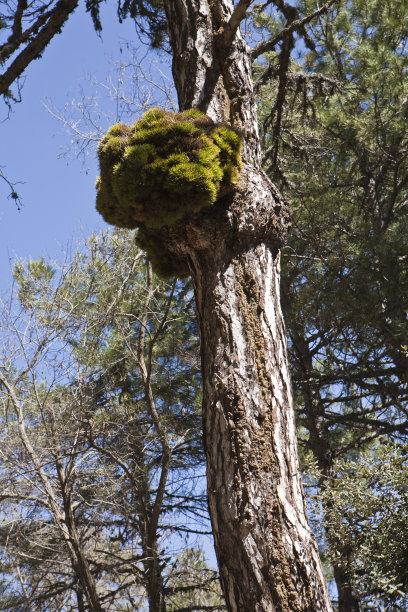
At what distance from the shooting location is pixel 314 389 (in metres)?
8.23

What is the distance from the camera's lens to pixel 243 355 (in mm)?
2746

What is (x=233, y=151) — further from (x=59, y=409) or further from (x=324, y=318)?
(x=59, y=409)

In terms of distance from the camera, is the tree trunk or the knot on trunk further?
the knot on trunk

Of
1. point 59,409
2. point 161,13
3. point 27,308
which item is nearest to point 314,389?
point 59,409

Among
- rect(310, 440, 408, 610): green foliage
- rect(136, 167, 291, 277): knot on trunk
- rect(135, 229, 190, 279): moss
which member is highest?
rect(135, 229, 190, 279): moss

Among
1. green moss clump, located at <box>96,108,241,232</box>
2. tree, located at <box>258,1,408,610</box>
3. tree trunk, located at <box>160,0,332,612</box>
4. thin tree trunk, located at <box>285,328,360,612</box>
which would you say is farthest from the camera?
thin tree trunk, located at <box>285,328,360,612</box>

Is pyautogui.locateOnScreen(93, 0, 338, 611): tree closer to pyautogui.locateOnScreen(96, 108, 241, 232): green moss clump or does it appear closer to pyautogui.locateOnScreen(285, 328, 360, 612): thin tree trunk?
pyautogui.locateOnScreen(96, 108, 241, 232): green moss clump

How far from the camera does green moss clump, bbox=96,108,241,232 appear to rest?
296 centimetres

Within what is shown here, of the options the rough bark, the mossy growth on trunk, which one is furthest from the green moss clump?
the rough bark

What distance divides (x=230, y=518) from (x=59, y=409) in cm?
518

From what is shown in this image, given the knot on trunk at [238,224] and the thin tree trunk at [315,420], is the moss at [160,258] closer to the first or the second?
the knot on trunk at [238,224]

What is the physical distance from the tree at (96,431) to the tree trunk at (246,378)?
3425 mm

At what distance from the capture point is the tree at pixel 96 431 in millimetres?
6824

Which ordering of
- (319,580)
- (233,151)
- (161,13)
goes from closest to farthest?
1. (319,580)
2. (233,151)
3. (161,13)
